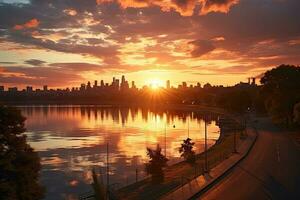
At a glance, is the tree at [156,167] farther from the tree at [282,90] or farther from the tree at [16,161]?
the tree at [282,90]

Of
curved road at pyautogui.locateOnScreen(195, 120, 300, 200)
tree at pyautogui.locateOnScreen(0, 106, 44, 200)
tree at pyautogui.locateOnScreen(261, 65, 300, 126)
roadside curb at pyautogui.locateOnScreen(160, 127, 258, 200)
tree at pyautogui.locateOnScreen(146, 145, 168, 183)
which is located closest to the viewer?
tree at pyautogui.locateOnScreen(0, 106, 44, 200)

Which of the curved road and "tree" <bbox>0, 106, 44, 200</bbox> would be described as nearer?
"tree" <bbox>0, 106, 44, 200</bbox>

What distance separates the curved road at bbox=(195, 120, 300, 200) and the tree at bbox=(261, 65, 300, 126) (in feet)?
109

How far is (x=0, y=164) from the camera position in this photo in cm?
2231

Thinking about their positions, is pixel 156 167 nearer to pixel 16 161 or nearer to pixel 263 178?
pixel 263 178

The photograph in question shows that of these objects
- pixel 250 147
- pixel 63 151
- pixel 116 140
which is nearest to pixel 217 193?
pixel 250 147

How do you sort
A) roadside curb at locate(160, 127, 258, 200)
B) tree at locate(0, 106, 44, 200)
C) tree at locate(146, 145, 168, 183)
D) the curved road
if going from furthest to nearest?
tree at locate(146, 145, 168, 183) → the curved road → roadside curb at locate(160, 127, 258, 200) → tree at locate(0, 106, 44, 200)

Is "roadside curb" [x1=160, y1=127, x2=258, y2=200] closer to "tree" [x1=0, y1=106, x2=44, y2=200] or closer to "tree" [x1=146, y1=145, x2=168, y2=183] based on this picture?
"tree" [x1=146, y1=145, x2=168, y2=183]

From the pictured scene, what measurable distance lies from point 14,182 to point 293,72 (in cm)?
8538

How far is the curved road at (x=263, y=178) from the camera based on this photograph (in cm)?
3328

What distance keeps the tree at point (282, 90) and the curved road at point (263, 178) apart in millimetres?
33101

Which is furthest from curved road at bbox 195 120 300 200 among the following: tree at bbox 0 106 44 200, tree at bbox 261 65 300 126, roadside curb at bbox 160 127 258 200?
tree at bbox 261 65 300 126

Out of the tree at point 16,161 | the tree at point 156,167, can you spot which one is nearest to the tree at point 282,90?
the tree at point 156,167

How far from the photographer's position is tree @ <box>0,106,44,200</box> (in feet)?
74.1
